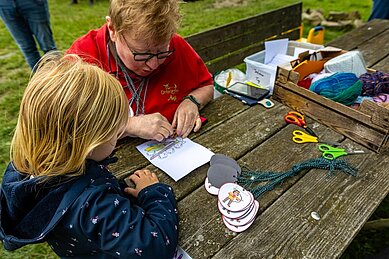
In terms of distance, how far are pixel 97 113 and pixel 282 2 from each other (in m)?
7.70

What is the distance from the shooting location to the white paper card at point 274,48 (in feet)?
7.58

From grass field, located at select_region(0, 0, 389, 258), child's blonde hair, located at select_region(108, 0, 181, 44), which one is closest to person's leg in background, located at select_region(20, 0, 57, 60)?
grass field, located at select_region(0, 0, 389, 258)

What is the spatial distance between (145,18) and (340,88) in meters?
1.01

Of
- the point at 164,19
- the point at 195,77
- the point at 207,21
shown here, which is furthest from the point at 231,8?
the point at 164,19

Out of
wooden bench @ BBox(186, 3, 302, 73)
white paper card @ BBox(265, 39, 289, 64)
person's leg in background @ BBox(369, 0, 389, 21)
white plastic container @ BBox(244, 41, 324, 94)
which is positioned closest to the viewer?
white plastic container @ BBox(244, 41, 324, 94)

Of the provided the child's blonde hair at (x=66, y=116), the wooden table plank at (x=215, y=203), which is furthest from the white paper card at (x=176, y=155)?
the child's blonde hair at (x=66, y=116)

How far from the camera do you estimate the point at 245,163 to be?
4.46 feet

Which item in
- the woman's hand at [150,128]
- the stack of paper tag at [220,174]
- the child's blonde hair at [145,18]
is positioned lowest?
the stack of paper tag at [220,174]

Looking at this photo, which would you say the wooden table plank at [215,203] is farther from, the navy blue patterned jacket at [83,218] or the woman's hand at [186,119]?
the woman's hand at [186,119]

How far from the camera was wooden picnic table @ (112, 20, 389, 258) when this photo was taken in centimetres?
101

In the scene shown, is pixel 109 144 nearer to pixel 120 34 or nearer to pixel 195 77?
pixel 120 34

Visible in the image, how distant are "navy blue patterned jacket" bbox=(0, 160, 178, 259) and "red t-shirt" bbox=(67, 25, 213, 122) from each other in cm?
74

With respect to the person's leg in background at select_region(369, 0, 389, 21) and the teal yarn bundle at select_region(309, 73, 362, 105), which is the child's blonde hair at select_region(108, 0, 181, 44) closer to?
the teal yarn bundle at select_region(309, 73, 362, 105)

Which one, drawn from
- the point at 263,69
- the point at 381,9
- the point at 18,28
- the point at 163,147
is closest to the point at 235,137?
the point at 163,147
